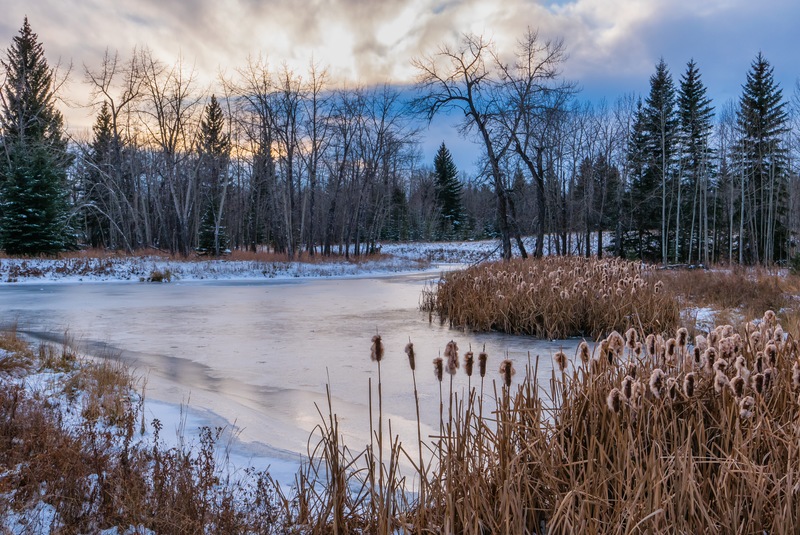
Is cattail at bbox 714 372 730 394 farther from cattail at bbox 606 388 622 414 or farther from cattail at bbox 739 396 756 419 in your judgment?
cattail at bbox 606 388 622 414

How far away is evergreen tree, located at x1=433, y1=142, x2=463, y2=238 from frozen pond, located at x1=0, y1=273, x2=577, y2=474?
187ft

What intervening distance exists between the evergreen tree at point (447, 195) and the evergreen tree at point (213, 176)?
31086 millimetres

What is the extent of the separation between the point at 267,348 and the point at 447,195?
66.9 meters

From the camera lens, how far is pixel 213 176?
4534 cm

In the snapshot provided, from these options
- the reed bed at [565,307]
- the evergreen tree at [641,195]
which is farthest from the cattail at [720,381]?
the evergreen tree at [641,195]

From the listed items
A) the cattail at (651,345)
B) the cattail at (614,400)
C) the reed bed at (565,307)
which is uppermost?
the cattail at (651,345)

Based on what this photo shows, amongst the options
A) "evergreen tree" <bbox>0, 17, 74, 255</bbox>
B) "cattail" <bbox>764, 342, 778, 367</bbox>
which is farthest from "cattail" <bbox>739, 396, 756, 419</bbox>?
"evergreen tree" <bbox>0, 17, 74, 255</bbox>

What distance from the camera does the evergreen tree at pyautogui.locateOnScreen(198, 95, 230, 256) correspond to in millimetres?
34963

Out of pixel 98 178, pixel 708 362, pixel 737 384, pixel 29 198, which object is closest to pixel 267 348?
pixel 708 362

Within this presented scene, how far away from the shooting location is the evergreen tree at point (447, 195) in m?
72.3

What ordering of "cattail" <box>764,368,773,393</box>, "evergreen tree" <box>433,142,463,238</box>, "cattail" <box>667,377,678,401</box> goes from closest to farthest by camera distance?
"cattail" <box>667,377,678,401</box>, "cattail" <box>764,368,773,393</box>, "evergreen tree" <box>433,142,463,238</box>

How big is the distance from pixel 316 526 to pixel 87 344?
295 inches

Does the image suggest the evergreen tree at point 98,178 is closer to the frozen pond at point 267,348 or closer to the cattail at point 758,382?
the frozen pond at point 267,348

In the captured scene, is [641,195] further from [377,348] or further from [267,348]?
[377,348]
